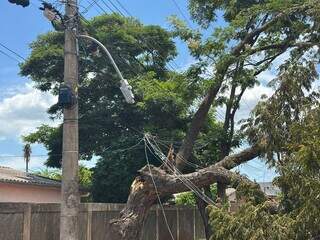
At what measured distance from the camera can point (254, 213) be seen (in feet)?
36.1

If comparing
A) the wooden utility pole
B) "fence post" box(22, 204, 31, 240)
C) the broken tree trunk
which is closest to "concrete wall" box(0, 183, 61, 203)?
the broken tree trunk

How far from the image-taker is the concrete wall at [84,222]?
1058cm

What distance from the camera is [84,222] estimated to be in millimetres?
13297

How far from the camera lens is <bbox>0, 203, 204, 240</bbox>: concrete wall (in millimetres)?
10578

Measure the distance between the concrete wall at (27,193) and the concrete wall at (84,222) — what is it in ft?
14.6

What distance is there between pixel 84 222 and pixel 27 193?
6.29m

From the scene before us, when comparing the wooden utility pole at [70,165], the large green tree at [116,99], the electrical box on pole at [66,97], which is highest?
the large green tree at [116,99]

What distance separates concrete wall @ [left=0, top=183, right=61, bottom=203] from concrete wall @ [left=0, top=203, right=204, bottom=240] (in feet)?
14.6

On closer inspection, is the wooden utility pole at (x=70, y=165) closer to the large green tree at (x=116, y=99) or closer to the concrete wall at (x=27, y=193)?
the concrete wall at (x=27, y=193)

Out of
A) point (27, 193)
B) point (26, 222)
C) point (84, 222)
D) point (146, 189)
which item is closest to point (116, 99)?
point (27, 193)

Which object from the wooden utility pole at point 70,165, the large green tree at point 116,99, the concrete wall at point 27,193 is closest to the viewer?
the wooden utility pole at point 70,165

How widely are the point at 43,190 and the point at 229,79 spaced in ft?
25.2

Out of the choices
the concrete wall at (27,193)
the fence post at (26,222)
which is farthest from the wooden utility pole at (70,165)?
the concrete wall at (27,193)

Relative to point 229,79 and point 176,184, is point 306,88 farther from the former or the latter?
point 229,79
